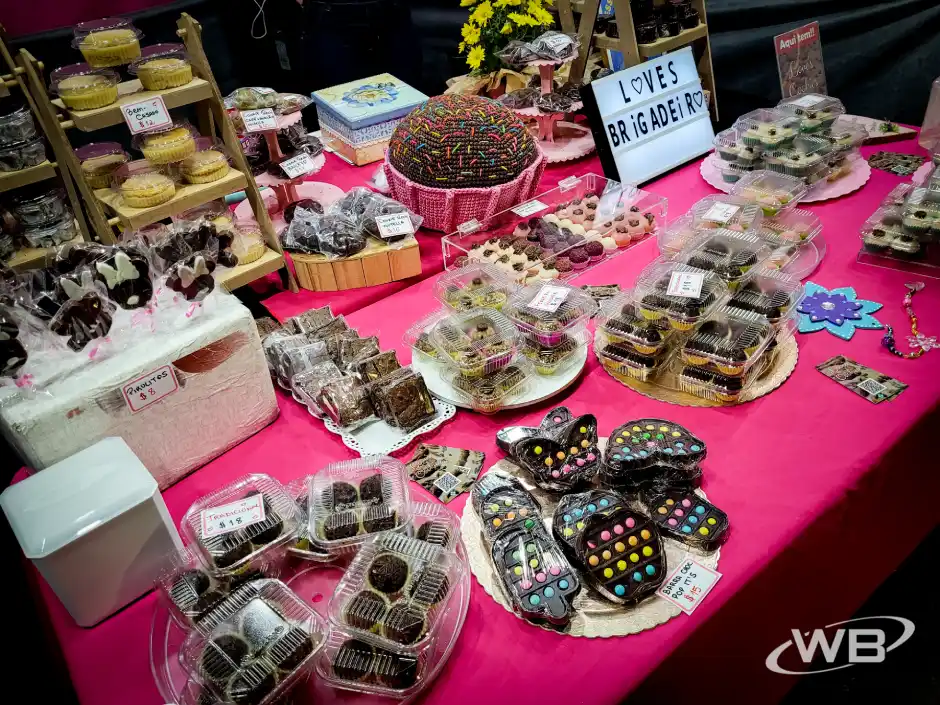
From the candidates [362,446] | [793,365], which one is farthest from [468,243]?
[793,365]

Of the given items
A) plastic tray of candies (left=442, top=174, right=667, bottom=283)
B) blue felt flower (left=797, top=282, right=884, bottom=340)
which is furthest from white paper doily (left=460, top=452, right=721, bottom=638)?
plastic tray of candies (left=442, top=174, right=667, bottom=283)

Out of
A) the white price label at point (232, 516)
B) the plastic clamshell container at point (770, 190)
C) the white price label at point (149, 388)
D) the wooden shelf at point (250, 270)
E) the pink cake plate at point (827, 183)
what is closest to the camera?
the white price label at point (232, 516)

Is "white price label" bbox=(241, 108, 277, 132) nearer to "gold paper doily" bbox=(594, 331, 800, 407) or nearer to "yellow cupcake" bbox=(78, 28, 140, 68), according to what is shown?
"yellow cupcake" bbox=(78, 28, 140, 68)

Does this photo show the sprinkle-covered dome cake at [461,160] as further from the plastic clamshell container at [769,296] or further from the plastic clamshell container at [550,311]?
the plastic clamshell container at [769,296]

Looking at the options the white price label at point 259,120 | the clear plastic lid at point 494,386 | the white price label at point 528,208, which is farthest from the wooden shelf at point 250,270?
the white price label at point 528,208

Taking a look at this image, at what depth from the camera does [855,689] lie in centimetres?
200

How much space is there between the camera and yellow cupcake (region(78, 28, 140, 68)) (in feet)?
6.51

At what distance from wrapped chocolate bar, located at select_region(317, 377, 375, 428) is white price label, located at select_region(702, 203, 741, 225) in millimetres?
1391

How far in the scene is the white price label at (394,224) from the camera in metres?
2.44

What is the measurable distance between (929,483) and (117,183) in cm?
256

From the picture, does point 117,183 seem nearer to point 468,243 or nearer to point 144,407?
point 144,407

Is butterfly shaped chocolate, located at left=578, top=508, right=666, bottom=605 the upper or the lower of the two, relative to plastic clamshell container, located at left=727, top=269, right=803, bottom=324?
lower

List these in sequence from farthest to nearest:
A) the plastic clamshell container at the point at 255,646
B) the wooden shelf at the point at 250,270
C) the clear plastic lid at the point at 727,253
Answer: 1. the wooden shelf at the point at 250,270
2. the clear plastic lid at the point at 727,253
3. the plastic clamshell container at the point at 255,646

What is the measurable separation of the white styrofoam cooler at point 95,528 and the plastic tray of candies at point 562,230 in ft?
4.48
